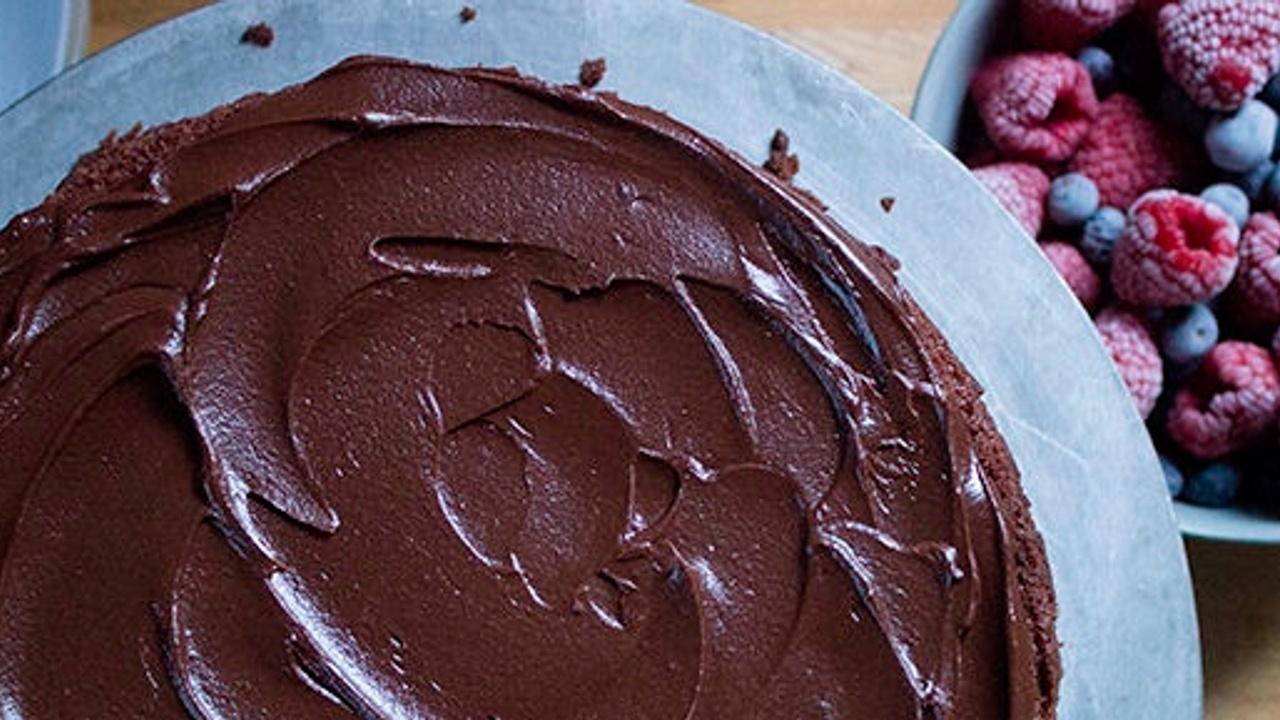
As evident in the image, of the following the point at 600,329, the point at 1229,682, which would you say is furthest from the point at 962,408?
the point at 1229,682

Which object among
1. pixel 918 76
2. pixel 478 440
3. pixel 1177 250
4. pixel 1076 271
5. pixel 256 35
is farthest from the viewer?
pixel 918 76

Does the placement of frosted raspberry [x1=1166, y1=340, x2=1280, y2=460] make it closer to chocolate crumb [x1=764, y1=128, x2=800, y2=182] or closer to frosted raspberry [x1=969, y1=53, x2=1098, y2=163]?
frosted raspberry [x1=969, y1=53, x2=1098, y2=163]

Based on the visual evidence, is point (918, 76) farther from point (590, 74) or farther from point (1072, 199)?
point (590, 74)

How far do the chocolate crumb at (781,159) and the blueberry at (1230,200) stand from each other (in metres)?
0.44

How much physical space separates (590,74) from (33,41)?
52cm

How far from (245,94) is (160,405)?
0.98 ft

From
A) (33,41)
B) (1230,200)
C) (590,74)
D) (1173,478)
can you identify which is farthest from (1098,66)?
(33,41)

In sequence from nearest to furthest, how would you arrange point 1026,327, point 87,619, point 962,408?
1. point 87,619
2. point 962,408
3. point 1026,327

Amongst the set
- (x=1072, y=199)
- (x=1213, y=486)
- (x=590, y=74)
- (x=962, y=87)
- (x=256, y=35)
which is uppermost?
(x=256, y=35)

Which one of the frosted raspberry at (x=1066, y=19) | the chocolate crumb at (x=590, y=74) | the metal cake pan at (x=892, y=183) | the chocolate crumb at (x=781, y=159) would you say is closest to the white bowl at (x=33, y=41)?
the metal cake pan at (x=892, y=183)

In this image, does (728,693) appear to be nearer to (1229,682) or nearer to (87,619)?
(87,619)

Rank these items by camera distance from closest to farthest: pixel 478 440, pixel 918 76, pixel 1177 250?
1. pixel 478 440
2. pixel 1177 250
3. pixel 918 76

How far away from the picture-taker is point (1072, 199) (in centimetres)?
187

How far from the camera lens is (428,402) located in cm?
152
